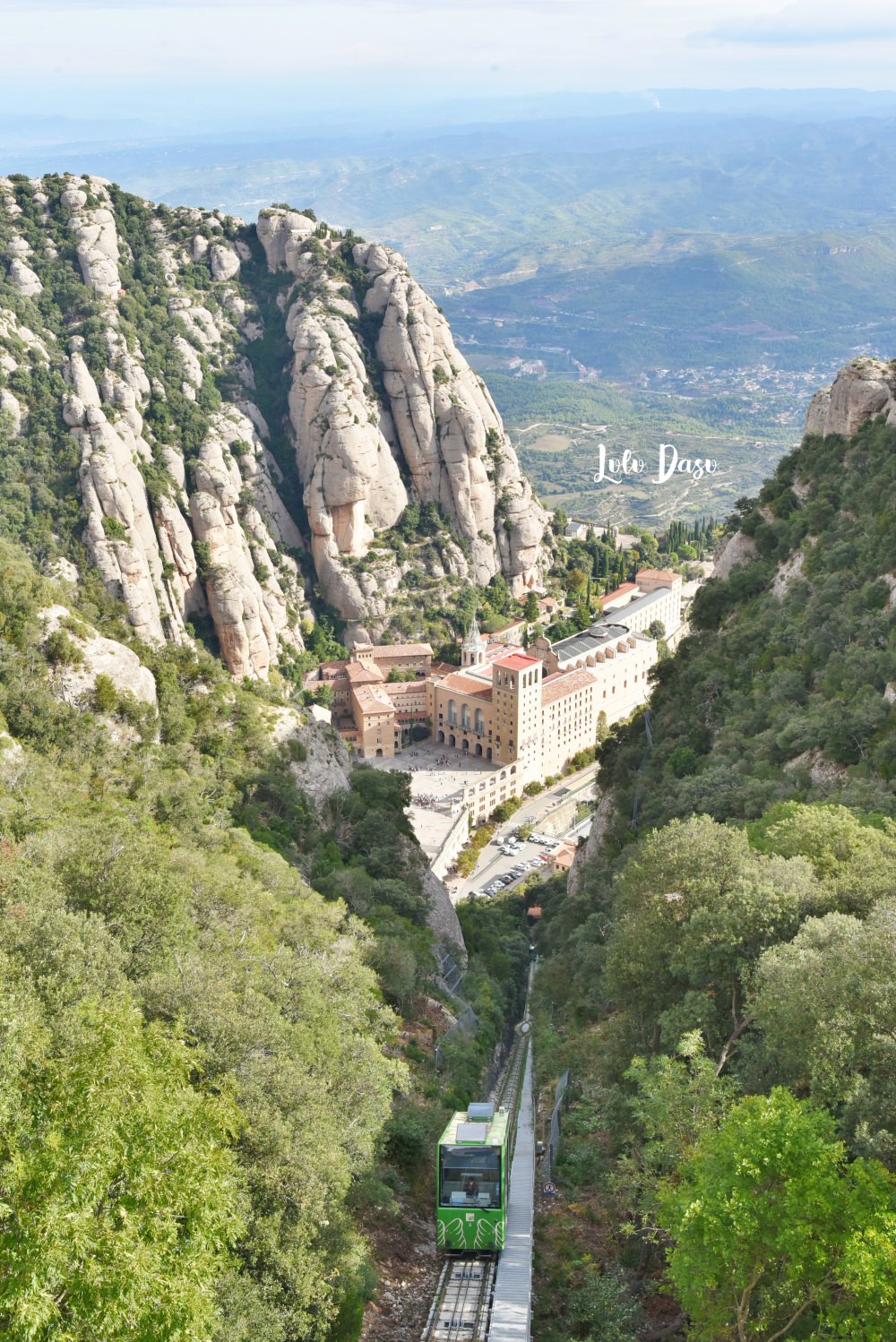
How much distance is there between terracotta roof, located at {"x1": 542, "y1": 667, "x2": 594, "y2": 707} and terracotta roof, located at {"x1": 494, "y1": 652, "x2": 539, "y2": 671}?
3.21m

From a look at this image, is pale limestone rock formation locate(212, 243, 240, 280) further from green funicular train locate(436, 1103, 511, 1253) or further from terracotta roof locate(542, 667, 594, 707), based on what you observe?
green funicular train locate(436, 1103, 511, 1253)

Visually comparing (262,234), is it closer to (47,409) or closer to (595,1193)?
(47,409)

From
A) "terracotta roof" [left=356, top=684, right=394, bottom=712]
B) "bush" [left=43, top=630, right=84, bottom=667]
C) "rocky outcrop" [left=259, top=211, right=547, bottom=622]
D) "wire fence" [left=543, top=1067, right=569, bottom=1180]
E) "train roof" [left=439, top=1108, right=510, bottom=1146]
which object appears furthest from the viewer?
"rocky outcrop" [left=259, top=211, right=547, bottom=622]

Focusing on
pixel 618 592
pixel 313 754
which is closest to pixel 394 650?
pixel 618 592

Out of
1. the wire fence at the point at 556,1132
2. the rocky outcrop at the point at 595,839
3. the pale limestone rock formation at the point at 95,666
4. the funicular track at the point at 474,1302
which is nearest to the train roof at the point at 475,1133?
the funicular track at the point at 474,1302

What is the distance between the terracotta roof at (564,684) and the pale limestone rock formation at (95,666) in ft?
173

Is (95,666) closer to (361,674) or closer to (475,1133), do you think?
(475,1133)

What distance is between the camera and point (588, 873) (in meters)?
52.6

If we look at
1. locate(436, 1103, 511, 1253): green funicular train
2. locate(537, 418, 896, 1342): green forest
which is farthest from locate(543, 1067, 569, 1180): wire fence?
locate(436, 1103, 511, 1253): green funicular train

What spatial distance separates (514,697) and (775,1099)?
71.7 m

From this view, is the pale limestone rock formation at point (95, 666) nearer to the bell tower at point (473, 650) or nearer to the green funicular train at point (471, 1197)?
the green funicular train at point (471, 1197)

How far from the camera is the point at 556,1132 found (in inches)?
1202

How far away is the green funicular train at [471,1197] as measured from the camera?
2338 cm

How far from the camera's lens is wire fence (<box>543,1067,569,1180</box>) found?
29422mm
